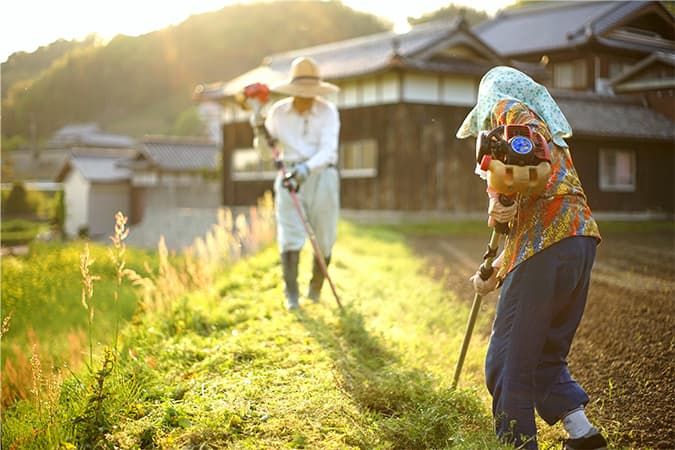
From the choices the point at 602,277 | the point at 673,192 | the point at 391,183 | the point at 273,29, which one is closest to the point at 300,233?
the point at 602,277

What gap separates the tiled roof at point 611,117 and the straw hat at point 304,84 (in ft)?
46.7

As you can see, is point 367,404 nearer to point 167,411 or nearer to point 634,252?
point 167,411

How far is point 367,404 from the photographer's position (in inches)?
138

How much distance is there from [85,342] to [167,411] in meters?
2.64

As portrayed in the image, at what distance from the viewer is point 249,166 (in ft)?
77.4

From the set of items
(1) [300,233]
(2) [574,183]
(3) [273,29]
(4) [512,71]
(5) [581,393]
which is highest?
(3) [273,29]

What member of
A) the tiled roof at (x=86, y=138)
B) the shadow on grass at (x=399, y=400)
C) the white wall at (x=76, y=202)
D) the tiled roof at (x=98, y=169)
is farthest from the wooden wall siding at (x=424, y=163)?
the tiled roof at (x=86, y=138)

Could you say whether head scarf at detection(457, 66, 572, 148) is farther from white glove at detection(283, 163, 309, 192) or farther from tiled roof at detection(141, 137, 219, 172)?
tiled roof at detection(141, 137, 219, 172)

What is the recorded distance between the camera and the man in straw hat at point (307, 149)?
19.1ft

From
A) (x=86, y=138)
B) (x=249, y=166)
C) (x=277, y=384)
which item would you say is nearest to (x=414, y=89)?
(x=249, y=166)

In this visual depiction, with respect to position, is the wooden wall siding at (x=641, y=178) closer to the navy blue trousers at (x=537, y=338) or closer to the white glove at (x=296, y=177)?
the white glove at (x=296, y=177)

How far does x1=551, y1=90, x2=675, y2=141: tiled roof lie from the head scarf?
16613 mm

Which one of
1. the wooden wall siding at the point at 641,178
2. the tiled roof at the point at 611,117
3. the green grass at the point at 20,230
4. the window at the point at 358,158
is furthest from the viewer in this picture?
the green grass at the point at 20,230

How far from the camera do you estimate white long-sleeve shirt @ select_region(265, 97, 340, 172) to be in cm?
591
